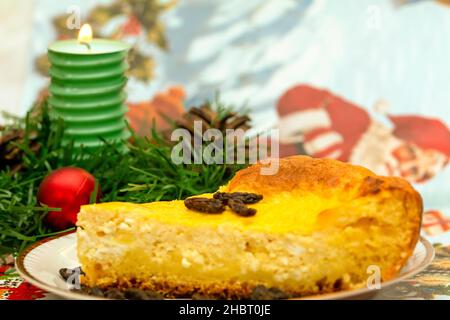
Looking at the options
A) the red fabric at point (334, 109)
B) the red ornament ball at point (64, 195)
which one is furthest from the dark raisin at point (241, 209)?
the red fabric at point (334, 109)

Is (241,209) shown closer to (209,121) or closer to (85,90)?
(209,121)

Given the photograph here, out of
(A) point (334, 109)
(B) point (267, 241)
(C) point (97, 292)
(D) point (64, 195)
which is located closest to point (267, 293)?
(B) point (267, 241)

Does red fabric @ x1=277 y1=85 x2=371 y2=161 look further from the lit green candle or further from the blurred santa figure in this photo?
the lit green candle

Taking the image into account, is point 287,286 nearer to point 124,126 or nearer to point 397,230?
point 397,230

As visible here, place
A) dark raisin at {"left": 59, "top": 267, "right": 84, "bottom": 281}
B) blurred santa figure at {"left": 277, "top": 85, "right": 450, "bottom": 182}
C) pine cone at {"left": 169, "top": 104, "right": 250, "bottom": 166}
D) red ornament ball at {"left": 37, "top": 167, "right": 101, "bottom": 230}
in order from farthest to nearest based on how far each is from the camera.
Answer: blurred santa figure at {"left": 277, "top": 85, "right": 450, "bottom": 182}
pine cone at {"left": 169, "top": 104, "right": 250, "bottom": 166}
red ornament ball at {"left": 37, "top": 167, "right": 101, "bottom": 230}
dark raisin at {"left": 59, "top": 267, "right": 84, "bottom": 281}

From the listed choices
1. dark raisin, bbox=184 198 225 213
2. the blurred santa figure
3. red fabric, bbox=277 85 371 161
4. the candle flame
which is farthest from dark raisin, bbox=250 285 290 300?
red fabric, bbox=277 85 371 161

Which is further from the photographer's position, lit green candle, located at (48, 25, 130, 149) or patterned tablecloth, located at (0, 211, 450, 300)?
lit green candle, located at (48, 25, 130, 149)

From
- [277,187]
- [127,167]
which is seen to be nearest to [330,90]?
[127,167]
